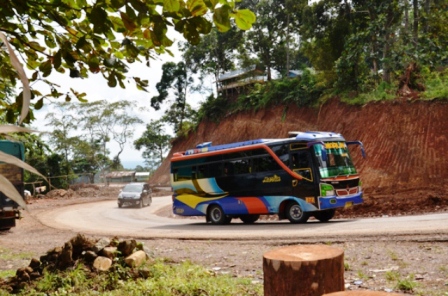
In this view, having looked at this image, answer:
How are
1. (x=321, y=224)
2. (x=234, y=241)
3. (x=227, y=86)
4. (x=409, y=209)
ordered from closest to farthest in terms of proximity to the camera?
(x=234, y=241) < (x=321, y=224) < (x=409, y=209) < (x=227, y=86)

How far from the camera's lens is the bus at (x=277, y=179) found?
15711mm

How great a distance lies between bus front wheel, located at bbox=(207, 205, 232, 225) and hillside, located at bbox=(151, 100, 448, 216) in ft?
15.5

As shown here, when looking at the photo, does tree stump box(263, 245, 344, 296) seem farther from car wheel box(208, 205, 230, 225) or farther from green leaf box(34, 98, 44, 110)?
car wheel box(208, 205, 230, 225)

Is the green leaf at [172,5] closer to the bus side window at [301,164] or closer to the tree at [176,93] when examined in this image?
the bus side window at [301,164]

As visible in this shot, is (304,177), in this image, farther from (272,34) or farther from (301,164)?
(272,34)

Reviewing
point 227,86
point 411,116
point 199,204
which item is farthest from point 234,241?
point 227,86

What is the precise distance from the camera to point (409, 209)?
672 inches

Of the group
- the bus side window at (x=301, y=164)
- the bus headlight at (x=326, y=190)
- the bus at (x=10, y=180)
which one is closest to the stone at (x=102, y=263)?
the bus at (x=10, y=180)

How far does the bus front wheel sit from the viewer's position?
1870 centimetres

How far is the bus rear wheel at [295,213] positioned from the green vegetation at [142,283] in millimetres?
9212

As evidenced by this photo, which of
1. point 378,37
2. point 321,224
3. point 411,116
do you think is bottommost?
point 321,224

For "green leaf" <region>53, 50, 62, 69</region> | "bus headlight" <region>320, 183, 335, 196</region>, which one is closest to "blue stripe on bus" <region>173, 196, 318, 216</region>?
"bus headlight" <region>320, 183, 335, 196</region>

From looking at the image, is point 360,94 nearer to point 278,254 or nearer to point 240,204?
point 240,204

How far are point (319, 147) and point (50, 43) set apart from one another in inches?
479
